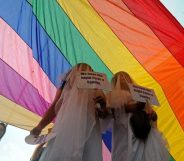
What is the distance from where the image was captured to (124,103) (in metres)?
3.10

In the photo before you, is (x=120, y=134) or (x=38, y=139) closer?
(x=38, y=139)

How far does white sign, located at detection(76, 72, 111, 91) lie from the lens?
9.60 feet

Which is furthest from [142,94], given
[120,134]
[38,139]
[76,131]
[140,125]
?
[38,139]

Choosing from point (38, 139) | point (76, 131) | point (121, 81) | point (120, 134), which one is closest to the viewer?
point (76, 131)

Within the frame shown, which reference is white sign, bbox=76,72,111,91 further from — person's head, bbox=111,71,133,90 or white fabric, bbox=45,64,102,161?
person's head, bbox=111,71,133,90

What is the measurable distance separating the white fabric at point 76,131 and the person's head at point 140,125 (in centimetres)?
26

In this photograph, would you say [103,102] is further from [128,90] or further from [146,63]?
[146,63]

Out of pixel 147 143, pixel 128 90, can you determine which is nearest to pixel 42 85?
pixel 128 90

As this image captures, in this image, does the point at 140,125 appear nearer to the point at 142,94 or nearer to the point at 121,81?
the point at 142,94

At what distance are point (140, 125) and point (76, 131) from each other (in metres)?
0.50

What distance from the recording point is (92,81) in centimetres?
296

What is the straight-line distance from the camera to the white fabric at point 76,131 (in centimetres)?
272

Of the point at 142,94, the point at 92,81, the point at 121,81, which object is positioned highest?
the point at 92,81

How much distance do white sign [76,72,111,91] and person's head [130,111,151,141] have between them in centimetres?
30
